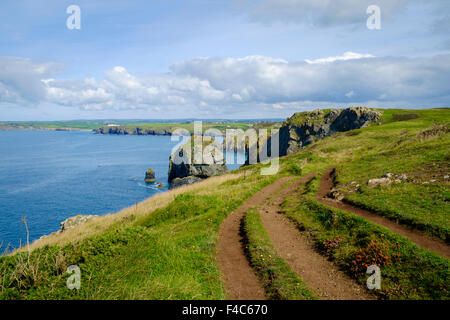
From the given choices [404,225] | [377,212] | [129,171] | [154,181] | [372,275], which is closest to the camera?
[372,275]

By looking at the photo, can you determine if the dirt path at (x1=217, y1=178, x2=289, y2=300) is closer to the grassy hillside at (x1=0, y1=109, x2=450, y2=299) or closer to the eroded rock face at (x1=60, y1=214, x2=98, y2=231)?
the grassy hillside at (x1=0, y1=109, x2=450, y2=299)

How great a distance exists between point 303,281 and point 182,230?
26.8ft

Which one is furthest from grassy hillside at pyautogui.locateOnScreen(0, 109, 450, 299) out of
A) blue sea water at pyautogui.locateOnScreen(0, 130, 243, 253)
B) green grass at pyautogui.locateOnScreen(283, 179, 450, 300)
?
blue sea water at pyautogui.locateOnScreen(0, 130, 243, 253)

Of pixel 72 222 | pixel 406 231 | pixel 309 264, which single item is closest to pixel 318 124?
pixel 72 222

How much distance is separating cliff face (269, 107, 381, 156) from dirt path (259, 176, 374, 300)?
62779 mm

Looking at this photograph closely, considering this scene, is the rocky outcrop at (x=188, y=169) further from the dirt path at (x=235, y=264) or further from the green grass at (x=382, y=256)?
the green grass at (x=382, y=256)

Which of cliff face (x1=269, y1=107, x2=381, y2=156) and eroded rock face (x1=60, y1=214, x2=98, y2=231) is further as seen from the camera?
cliff face (x1=269, y1=107, x2=381, y2=156)

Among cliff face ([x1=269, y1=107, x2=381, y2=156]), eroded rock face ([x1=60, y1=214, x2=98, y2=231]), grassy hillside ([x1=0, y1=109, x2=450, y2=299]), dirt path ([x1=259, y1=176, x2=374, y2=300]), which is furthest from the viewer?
cliff face ([x1=269, y1=107, x2=381, y2=156])

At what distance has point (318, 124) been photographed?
88.5 metres

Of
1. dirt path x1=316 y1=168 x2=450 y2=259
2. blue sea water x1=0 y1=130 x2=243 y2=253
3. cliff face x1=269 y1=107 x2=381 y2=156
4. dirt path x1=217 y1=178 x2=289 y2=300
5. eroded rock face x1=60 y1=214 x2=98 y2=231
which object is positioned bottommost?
blue sea water x1=0 y1=130 x2=243 y2=253

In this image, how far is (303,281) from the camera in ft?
30.0

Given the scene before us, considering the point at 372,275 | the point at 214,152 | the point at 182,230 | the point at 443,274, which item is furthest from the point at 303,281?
the point at 214,152

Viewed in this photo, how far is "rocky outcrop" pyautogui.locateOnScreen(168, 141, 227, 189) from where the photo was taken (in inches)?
2916
